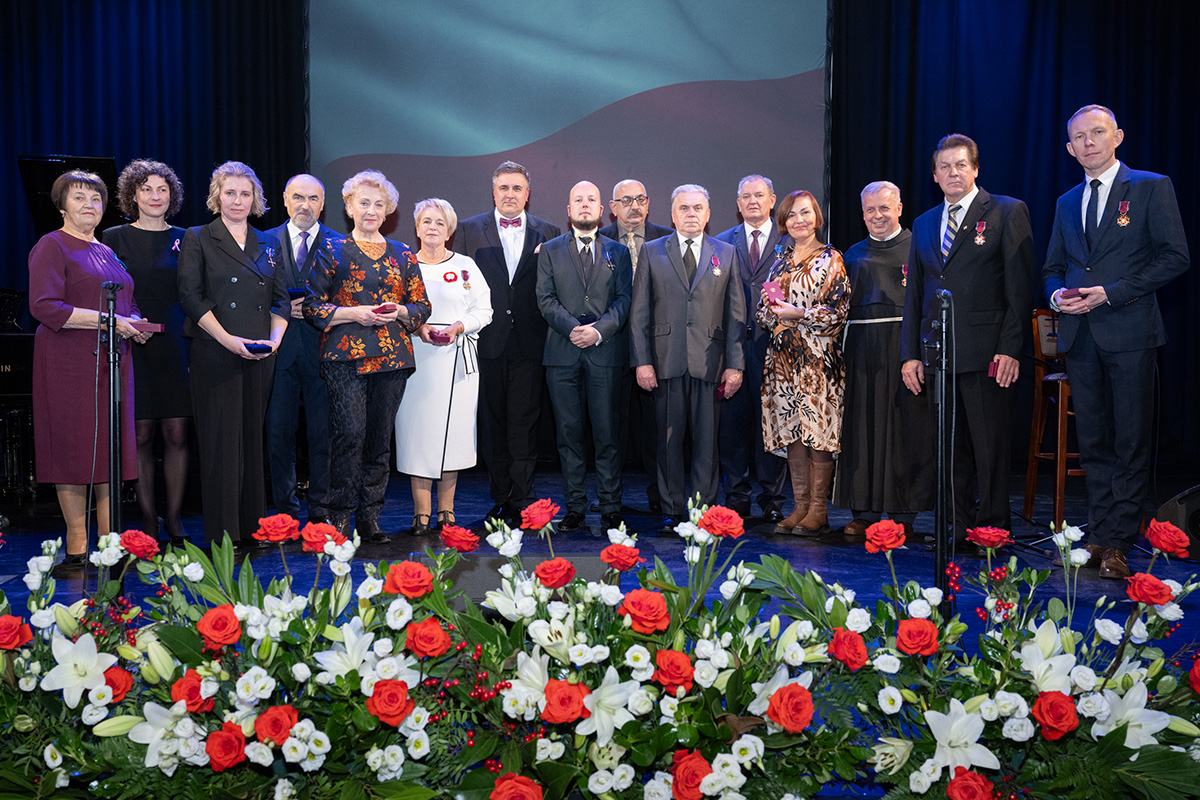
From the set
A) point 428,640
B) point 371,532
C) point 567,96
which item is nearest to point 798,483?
point 371,532

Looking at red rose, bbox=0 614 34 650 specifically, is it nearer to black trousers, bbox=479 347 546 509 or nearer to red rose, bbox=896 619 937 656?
red rose, bbox=896 619 937 656

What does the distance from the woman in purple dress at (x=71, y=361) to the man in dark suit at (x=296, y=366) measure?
1043mm

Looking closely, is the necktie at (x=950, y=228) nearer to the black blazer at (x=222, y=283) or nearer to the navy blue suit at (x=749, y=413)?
the navy blue suit at (x=749, y=413)

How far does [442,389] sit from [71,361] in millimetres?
1529

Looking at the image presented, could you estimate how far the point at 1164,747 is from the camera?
146 cm

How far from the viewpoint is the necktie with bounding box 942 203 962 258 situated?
4051 millimetres

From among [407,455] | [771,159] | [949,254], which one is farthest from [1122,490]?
[771,159]

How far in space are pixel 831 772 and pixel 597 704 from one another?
42 cm

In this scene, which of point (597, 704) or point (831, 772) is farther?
point (831, 772)

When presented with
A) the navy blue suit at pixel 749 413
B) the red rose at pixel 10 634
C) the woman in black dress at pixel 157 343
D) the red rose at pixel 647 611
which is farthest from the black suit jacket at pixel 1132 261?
the woman in black dress at pixel 157 343

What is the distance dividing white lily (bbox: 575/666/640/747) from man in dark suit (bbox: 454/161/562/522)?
3.37 m

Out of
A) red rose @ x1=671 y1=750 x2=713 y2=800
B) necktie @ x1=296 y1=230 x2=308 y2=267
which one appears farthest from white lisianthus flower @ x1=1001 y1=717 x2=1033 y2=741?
necktie @ x1=296 y1=230 x2=308 y2=267

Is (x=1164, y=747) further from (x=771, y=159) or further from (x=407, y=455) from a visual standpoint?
(x=771, y=159)

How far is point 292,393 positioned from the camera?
16.5ft
